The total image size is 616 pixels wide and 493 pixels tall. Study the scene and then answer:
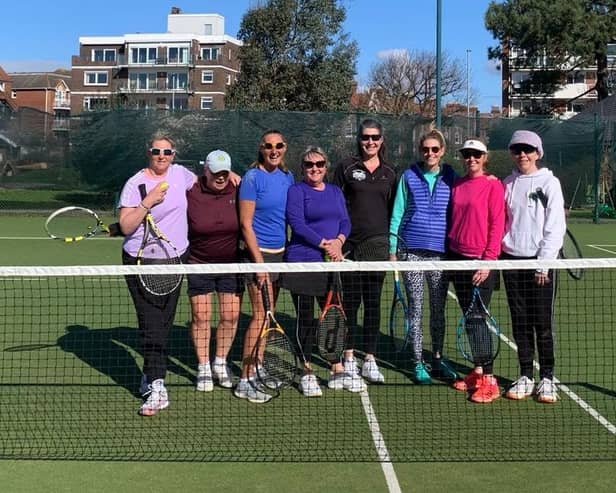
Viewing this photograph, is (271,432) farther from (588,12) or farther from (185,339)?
(588,12)

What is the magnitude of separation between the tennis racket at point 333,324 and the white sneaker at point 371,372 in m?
0.43

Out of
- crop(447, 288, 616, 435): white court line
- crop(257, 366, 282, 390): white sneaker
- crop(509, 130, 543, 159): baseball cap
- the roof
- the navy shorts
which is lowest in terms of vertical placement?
crop(447, 288, 616, 435): white court line

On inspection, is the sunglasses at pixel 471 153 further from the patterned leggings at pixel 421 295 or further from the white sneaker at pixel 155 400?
the white sneaker at pixel 155 400

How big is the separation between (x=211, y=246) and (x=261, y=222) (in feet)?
1.29

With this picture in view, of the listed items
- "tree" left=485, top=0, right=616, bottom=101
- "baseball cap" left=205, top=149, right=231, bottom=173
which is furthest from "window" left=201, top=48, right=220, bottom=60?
"baseball cap" left=205, top=149, right=231, bottom=173

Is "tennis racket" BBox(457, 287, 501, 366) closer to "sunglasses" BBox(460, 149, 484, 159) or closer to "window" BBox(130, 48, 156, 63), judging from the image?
"sunglasses" BBox(460, 149, 484, 159)

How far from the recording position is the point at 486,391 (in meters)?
5.72

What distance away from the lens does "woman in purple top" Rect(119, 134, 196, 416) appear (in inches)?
211

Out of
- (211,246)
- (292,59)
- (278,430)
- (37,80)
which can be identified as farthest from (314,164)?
(37,80)

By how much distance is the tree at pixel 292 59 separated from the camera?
30.0 metres

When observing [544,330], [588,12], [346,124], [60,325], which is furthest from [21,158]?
[588,12]

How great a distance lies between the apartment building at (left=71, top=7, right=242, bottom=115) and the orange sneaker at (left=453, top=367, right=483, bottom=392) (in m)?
79.8

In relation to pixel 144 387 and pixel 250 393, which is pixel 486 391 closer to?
pixel 250 393

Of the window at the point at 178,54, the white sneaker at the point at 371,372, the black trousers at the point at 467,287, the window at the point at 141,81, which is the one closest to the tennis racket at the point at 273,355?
the white sneaker at the point at 371,372
